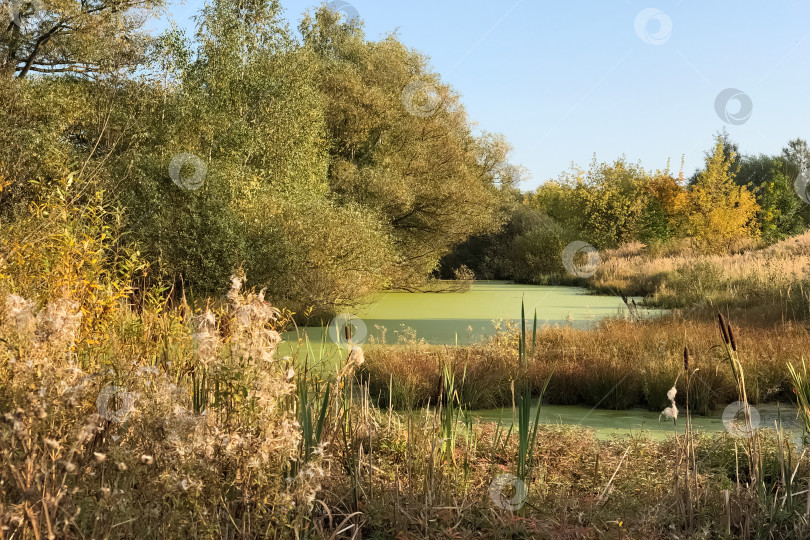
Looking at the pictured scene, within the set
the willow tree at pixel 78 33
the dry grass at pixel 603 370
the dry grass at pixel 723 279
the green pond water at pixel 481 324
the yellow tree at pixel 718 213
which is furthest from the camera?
the yellow tree at pixel 718 213

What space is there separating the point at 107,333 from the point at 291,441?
9.07ft

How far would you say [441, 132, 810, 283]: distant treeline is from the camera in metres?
24.2

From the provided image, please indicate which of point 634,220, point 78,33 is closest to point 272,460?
point 78,33

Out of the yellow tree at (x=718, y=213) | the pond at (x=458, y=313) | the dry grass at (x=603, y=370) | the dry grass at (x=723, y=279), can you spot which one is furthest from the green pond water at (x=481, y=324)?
the yellow tree at (x=718, y=213)

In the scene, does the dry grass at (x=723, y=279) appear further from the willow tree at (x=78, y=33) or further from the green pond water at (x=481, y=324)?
the willow tree at (x=78, y=33)

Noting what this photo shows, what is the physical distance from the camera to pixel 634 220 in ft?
101

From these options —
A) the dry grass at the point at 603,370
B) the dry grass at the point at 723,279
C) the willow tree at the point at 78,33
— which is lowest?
the dry grass at the point at 603,370

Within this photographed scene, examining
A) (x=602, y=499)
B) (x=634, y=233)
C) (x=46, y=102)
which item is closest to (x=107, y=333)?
(x=602, y=499)

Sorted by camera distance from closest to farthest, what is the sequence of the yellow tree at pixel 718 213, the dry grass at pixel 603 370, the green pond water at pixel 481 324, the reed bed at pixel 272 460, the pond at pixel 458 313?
the reed bed at pixel 272 460 → the green pond water at pixel 481 324 → the dry grass at pixel 603 370 → the pond at pixel 458 313 → the yellow tree at pixel 718 213

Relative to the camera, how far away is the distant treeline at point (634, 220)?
79.4ft

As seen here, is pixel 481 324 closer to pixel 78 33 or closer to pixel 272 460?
pixel 272 460

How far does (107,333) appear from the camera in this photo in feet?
14.7

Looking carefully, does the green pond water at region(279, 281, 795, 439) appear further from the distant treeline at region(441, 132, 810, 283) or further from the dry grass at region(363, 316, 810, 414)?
the distant treeline at region(441, 132, 810, 283)

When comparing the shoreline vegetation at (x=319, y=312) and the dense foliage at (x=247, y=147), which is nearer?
the shoreline vegetation at (x=319, y=312)
